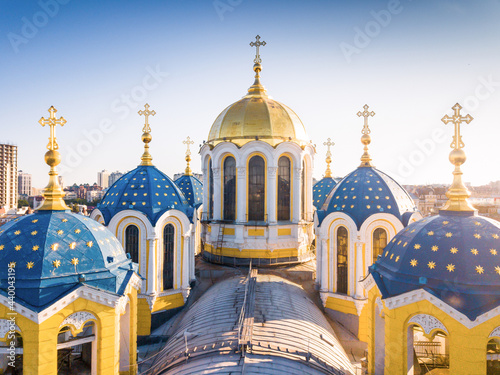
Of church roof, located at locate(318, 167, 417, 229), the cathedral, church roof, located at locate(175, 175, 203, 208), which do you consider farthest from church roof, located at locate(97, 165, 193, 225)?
church roof, located at locate(175, 175, 203, 208)

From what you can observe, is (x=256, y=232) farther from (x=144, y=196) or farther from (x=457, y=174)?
(x=457, y=174)

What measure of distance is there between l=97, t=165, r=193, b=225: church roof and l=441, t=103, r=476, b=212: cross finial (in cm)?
1128

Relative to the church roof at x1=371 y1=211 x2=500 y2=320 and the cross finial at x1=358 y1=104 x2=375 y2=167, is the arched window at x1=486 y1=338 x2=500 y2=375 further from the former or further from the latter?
the cross finial at x1=358 y1=104 x2=375 y2=167

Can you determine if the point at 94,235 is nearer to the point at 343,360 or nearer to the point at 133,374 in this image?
the point at 133,374

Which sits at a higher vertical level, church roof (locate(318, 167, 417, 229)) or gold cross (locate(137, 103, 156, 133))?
gold cross (locate(137, 103, 156, 133))

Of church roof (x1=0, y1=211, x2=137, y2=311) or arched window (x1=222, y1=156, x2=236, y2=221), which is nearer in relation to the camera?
church roof (x1=0, y1=211, x2=137, y2=311)

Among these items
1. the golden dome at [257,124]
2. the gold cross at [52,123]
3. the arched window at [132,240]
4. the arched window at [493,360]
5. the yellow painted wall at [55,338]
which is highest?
the golden dome at [257,124]

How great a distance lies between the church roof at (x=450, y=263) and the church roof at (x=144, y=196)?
10113 mm

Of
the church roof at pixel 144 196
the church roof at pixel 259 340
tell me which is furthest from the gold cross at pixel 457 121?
the church roof at pixel 144 196

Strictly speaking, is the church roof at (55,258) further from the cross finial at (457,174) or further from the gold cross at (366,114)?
the gold cross at (366,114)

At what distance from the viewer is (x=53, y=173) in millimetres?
10125

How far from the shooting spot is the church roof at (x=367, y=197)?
1599 centimetres

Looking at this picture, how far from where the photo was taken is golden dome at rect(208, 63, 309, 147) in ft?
61.2

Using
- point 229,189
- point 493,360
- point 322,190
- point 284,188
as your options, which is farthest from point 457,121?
point 322,190
